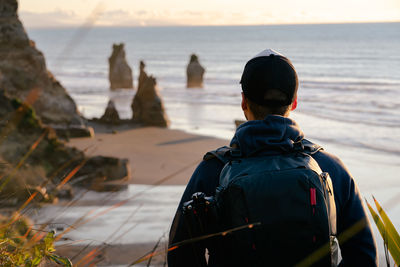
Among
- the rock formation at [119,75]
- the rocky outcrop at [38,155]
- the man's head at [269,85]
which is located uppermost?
the man's head at [269,85]

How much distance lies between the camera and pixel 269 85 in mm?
1959

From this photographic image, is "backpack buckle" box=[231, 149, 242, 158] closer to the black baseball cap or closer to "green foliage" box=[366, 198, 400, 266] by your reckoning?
the black baseball cap

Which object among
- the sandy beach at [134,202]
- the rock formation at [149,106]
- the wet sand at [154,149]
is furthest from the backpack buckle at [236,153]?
the rock formation at [149,106]

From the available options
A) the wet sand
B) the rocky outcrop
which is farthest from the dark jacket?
the wet sand

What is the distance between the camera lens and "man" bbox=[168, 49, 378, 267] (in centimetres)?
192

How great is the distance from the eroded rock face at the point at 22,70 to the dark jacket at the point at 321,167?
15216 millimetres

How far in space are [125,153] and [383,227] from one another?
1434cm

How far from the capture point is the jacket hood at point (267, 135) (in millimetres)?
1868

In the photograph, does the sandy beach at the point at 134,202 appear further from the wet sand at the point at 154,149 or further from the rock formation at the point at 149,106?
the rock formation at the point at 149,106

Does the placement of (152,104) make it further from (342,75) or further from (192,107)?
(342,75)

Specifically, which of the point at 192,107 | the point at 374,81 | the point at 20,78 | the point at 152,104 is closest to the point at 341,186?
the point at 20,78

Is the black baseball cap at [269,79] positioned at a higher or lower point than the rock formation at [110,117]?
higher

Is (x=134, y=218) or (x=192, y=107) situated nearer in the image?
(x=134, y=218)

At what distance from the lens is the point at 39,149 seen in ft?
34.6
